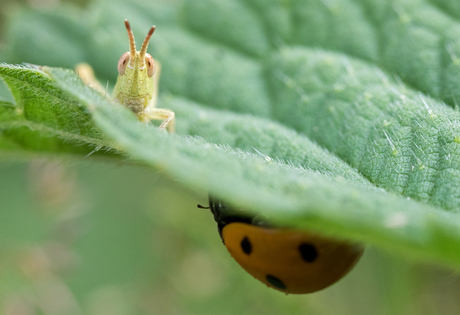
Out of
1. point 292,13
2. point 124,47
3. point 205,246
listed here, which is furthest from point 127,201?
point 292,13

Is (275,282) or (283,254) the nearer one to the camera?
(283,254)

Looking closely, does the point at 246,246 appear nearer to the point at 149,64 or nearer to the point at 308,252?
the point at 308,252

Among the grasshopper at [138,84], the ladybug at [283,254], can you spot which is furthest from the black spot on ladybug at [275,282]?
the grasshopper at [138,84]

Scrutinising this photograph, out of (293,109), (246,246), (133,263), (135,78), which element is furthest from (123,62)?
(133,263)


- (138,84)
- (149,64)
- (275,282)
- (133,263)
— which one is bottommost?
(133,263)

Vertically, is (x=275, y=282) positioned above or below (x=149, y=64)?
below

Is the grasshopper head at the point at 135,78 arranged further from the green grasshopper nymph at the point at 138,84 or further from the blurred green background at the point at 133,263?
the blurred green background at the point at 133,263

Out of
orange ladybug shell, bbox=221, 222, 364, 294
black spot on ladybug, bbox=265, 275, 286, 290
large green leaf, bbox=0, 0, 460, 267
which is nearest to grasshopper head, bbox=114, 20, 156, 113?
large green leaf, bbox=0, 0, 460, 267

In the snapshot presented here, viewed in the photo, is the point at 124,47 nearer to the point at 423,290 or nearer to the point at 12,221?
the point at 12,221

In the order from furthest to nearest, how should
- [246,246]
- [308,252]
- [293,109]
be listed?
[293,109] → [246,246] → [308,252]
